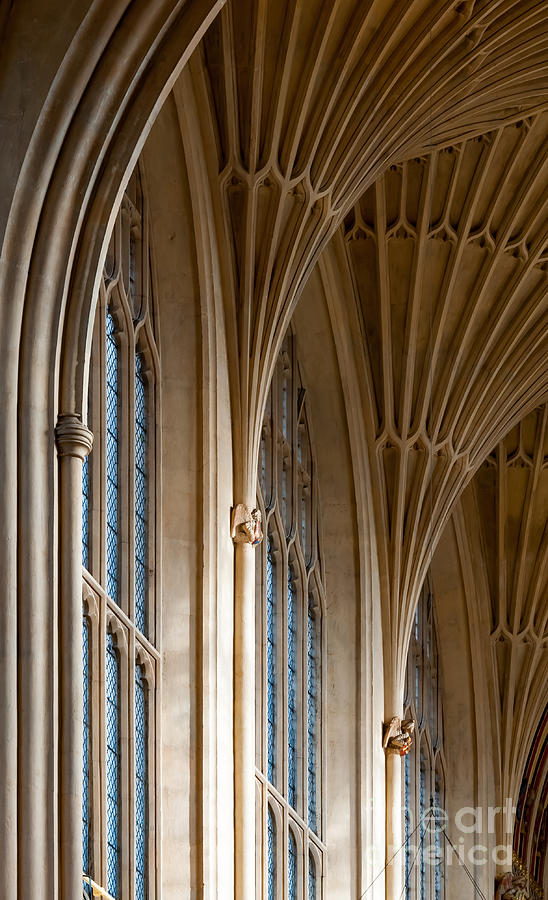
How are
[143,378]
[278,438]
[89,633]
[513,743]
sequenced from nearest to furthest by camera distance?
[89,633]
[143,378]
[278,438]
[513,743]

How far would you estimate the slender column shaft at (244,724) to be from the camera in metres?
15.4

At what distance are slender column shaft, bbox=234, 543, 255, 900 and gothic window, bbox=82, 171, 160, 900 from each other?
2.64 ft

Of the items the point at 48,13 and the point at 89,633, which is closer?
the point at 48,13

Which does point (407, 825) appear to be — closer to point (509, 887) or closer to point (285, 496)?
point (509, 887)

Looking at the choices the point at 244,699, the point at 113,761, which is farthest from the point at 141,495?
the point at 113,761

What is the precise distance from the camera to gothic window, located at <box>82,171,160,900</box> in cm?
1409

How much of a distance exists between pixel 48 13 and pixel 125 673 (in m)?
5.66

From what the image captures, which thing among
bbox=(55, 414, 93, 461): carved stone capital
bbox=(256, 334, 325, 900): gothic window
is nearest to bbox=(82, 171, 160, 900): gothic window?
bbox=(256, 334, 325, 900): gothic window

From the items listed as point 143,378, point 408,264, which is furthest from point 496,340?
point 143,378

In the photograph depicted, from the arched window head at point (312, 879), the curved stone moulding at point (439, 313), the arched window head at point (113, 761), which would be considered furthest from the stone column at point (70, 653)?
the curved stone moulding at point (439, 313)

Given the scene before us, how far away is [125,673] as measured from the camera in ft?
48.3

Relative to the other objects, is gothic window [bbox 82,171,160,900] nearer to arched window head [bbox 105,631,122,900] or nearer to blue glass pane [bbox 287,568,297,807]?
arched window head [bbox 105,631,122,900]

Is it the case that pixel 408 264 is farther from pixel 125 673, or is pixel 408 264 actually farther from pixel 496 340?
pixel 125 673

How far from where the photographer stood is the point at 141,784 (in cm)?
1493
